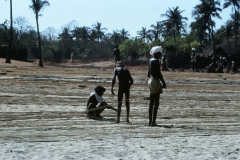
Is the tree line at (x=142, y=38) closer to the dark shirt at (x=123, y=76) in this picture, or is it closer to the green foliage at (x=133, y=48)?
the green foliage at (x=133, y=48)

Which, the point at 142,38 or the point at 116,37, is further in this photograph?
the point at 116,37

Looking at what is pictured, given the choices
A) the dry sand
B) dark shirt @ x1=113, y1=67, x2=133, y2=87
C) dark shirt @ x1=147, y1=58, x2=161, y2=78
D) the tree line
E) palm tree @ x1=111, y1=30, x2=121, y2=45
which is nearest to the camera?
the dry sand

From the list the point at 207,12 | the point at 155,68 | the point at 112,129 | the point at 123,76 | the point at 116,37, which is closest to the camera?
the point at 112,129

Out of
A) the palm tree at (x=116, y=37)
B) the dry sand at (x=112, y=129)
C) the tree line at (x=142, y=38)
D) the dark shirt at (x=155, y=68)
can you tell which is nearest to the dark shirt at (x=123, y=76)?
the dry sand at (x=112, y=129)

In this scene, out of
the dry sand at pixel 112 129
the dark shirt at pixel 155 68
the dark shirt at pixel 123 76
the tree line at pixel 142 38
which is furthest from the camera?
the tree line at pixel 142 38

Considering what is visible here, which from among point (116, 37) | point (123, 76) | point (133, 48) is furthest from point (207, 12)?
point (123, 76)

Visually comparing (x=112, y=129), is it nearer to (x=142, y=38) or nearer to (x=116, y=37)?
(x=142, y=38)

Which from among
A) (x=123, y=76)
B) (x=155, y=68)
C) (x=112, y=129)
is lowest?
(x=112, y=129)

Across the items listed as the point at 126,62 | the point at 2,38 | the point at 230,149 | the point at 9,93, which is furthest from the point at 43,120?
the point at 126,62

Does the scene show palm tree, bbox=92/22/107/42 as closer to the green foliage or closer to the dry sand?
the green foliage

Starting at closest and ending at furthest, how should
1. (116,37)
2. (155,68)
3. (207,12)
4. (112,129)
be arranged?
(112,129), (155,68), (207,12), (116,37)

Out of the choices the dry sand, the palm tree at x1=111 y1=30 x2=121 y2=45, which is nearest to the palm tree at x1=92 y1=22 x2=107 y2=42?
the palm tree at x1=111 y1=30 x2=121 y2=45

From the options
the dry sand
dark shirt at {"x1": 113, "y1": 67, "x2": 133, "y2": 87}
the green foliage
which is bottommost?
the dry sand

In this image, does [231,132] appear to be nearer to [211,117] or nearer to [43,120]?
[211,117]
